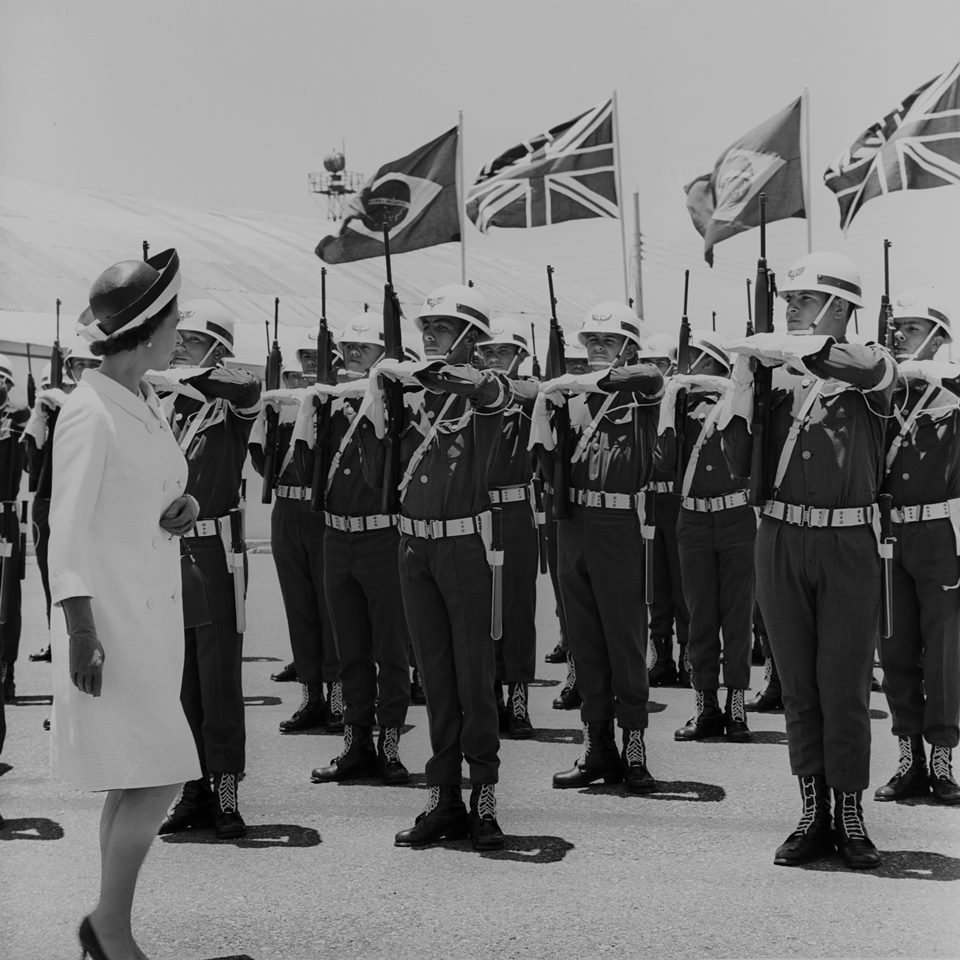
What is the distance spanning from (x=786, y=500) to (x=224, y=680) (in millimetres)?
2616

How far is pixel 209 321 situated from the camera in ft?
21.9

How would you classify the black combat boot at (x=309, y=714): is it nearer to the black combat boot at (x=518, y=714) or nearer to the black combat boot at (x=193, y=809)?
the black combat boot at (x=518, y=714)

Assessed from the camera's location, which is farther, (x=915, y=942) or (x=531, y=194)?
(x=531, y=194)

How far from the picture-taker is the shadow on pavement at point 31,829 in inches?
236

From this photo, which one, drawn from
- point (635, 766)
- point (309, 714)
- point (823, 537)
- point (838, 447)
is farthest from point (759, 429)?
point (309, 714)

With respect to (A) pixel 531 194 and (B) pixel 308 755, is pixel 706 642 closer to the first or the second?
(B) pixel 308 755

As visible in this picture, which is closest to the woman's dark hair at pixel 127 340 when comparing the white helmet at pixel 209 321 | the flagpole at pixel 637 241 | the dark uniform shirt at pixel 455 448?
the dark uniform shirt at pixel 455 448

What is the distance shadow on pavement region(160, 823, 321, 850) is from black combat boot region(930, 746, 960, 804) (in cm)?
294

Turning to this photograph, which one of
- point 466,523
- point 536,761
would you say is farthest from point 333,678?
point 466,523

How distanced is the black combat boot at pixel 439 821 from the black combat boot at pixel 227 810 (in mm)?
708

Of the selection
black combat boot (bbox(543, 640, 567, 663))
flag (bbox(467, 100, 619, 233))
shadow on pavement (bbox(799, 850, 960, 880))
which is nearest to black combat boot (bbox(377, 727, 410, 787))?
shadow on pavement (bbox(799, 850, 960, 880))

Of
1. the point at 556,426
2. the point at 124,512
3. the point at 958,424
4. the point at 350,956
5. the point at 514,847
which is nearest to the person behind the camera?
the point at 124,512

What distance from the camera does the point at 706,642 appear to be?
8.31 metres

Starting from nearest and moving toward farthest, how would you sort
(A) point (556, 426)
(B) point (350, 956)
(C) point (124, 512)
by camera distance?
(C) point (124, 512) < (B) point (350, 956) < (A) point (556, 426)
